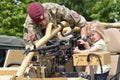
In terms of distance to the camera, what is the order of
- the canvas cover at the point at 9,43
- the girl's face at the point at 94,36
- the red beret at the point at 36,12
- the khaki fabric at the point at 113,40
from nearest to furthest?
the red beret at the point at 36,12 → the girl's face at the point at 94,36 → the khaki fabric at the point at 113,40 → the canvas cover at the point at 9,43

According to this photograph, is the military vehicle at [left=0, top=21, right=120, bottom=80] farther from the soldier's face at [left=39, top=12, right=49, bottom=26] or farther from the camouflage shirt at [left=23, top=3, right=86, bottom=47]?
the camouflage shirt at [left=23, top=3, right=86, bottom=47]

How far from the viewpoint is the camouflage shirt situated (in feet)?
15.1

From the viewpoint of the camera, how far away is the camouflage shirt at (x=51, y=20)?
4.59 m

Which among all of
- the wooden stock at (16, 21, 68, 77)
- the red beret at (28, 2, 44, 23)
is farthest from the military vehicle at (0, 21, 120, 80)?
the red beret at (28, 2, 44, 23)

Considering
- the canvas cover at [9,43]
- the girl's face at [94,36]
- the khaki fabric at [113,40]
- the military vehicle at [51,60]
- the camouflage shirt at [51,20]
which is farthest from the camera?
the canvas cover at [9,43]

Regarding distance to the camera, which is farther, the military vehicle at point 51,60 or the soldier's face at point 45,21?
the soldier's face at point 45,21

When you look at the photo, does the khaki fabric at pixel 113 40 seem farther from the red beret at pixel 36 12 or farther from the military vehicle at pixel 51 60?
the red beret at pixel 36 12

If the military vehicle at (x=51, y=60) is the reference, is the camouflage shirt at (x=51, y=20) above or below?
above

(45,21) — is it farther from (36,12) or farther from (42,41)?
(42,41)

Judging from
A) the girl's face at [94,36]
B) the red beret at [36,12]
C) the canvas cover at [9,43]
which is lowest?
the girl's face at [94,36]

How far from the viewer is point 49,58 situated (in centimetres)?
434

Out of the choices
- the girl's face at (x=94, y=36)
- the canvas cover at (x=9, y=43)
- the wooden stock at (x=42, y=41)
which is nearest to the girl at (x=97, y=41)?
the girl's face at (x=94, y=36)

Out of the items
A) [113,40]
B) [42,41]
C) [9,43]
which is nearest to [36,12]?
[42,41]

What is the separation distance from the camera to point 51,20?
4.55 m
